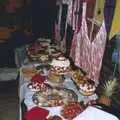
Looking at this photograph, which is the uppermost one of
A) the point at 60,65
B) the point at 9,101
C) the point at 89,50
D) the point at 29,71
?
the point at 89,50

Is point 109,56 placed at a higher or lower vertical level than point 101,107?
higher

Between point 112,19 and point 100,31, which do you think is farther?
point 100,31

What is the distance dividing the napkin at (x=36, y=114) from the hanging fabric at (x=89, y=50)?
0.45 meters

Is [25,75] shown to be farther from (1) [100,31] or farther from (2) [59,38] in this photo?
(2) [59,38]

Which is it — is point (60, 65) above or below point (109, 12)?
below

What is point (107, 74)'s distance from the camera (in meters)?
2.19

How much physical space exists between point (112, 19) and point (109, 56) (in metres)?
0.30

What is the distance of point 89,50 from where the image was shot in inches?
93.7

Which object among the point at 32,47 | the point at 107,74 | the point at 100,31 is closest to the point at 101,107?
the point at 107,74

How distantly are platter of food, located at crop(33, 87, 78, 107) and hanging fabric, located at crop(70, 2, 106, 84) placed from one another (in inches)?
7.7

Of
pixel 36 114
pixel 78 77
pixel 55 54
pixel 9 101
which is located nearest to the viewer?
pixel 36 114

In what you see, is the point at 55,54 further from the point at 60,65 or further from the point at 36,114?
the point at 36,114

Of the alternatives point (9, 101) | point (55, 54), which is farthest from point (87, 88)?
point (9, 101)

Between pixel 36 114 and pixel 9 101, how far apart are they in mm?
2148
